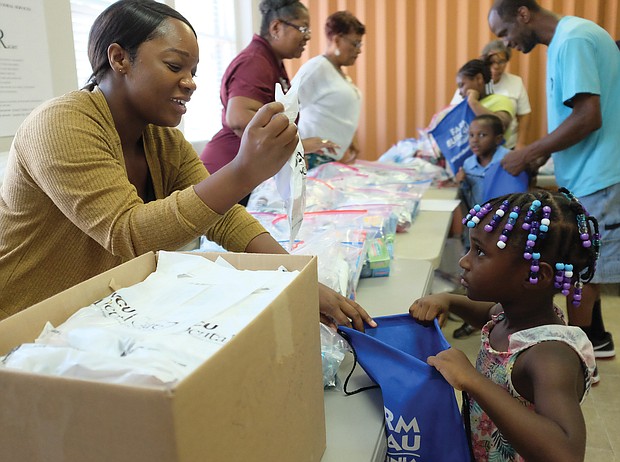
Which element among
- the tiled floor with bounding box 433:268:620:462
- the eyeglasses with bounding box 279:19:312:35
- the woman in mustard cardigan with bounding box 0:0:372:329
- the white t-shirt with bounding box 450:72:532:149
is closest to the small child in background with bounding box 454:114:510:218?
→ the tiled floor with bounding box 433:268:620:462

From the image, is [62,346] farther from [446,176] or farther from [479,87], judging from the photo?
[479,87]

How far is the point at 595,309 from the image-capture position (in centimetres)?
249

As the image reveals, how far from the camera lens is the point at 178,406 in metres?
0.41

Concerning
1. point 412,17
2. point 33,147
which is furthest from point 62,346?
point 412,17

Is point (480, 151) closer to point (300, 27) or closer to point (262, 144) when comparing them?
point (300, 27)

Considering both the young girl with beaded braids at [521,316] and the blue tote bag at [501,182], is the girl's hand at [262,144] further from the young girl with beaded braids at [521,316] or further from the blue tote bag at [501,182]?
the blue tote bag at [501,182]

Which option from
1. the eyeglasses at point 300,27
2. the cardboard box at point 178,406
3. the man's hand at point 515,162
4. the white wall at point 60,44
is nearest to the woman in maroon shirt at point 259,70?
the eyeglasses at point 300,27

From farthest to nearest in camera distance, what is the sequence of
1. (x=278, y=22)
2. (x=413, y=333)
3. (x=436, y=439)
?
(x=278, y=22) < (x=413, y=333) < (x=436, y=439)

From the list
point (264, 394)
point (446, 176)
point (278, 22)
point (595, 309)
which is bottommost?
point (595, 309)

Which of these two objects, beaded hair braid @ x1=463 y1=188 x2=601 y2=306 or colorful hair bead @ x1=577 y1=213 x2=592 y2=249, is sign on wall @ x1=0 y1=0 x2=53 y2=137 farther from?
colorful hair bead @ x1=577 y1=213 x2=592 y2=249

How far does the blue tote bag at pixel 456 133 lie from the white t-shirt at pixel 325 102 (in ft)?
1.99

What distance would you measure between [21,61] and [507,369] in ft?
5.97

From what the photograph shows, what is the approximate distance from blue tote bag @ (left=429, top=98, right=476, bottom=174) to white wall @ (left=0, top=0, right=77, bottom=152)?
2.09m

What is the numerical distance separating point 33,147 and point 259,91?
135 cm
